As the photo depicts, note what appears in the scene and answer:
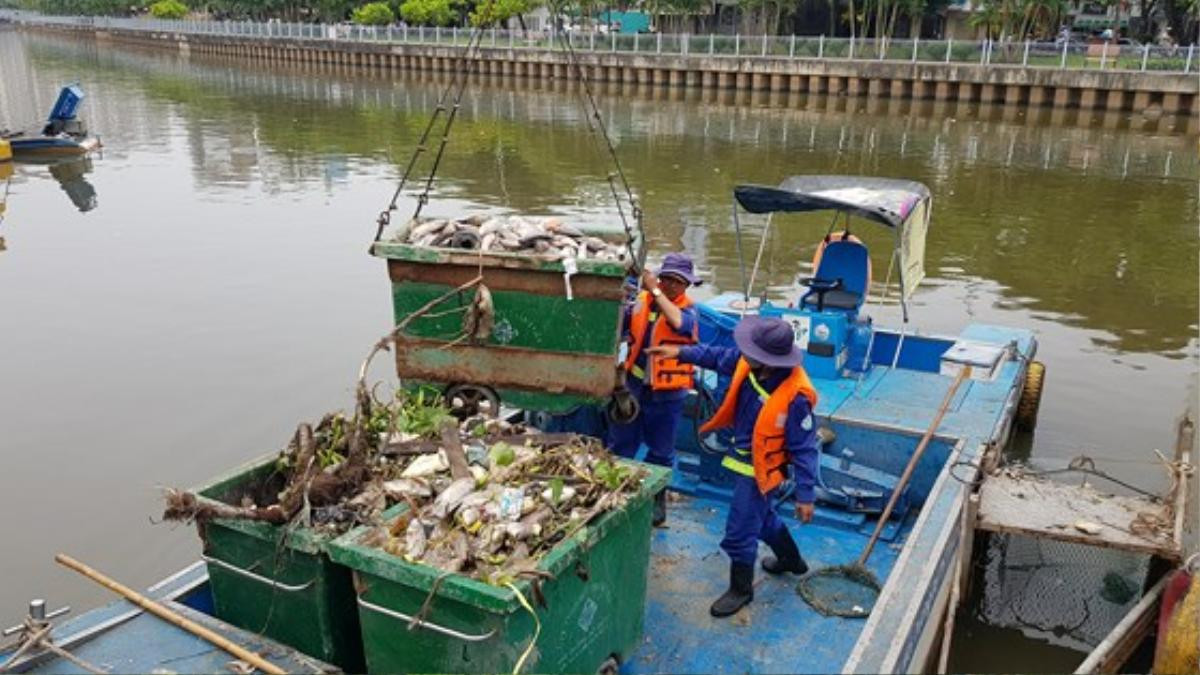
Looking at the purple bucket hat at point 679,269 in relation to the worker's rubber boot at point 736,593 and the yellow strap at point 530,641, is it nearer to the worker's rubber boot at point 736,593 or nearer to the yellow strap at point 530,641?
the worker's rubber boot at point 736,593

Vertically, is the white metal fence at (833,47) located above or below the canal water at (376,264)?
above

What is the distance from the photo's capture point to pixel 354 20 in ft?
191

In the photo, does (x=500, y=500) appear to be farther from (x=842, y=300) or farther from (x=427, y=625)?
(x=842, y=300)

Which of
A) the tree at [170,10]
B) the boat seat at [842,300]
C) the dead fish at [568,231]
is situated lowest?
the boat seat at [842,300]

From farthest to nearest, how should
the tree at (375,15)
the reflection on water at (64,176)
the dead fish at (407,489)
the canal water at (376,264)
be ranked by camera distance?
the tree at (375,15) → the reflection on water at (64,176) → the canal water at (376,264) → the dead fish at (407,489)

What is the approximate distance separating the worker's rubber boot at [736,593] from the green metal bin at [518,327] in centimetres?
119

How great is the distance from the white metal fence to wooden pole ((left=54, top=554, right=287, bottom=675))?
1278 inches

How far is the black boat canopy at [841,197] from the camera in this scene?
735cm

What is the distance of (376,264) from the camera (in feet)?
47.9

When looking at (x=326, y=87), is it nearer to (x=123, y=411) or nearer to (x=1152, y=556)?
(x=123, y=411)

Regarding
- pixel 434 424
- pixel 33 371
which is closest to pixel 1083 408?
pixel 434 424

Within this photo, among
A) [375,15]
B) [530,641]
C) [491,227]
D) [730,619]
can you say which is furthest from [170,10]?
[530,641]

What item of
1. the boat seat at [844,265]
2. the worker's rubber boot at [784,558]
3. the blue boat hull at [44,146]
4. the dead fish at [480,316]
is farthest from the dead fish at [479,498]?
the blue boat hull at [44,146]

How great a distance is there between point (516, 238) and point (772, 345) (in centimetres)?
147
